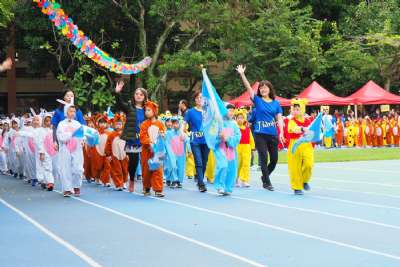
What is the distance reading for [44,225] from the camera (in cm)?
1038

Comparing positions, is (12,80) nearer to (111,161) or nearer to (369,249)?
(111,161)

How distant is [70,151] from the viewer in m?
14.8

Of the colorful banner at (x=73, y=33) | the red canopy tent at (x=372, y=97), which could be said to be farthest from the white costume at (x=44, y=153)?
the red canopy tent at (x=372, y=97)

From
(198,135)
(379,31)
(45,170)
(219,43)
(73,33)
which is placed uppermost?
(379,31)

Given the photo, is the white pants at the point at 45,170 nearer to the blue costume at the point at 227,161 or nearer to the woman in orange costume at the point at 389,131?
the blue costume at the point at 227,161

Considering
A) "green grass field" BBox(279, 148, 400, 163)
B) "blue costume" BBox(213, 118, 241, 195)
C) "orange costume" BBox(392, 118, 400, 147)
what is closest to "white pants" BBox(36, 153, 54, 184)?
"blue costume" BBox(213, 118, 241, 195)

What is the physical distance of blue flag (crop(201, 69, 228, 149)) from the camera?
1438 cm

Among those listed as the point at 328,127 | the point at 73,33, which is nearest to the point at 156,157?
the point at 73,33

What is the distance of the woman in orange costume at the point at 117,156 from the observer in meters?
16.2

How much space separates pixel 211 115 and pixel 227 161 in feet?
3.20

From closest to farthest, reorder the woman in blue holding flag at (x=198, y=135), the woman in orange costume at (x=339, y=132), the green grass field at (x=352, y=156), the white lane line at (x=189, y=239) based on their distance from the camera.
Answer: the white lane line at (x=189, y=239)
the woman in blue holding flag at (x=198, y=135)
the green grass field at (x=352, y=156)
the woman in orange costume at (x=339, y=132)

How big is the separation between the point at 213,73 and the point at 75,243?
3719cm

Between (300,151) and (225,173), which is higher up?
(300,151)

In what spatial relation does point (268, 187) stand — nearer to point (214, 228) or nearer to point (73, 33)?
point (214, 228)
